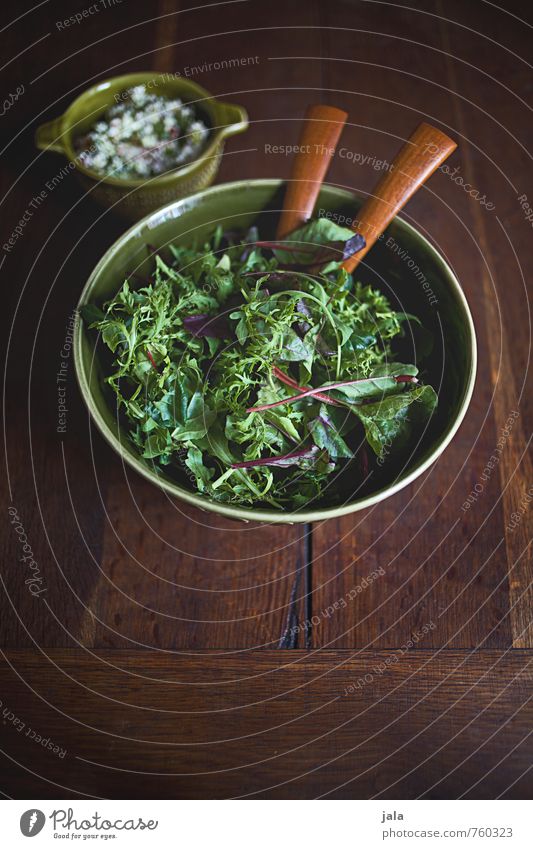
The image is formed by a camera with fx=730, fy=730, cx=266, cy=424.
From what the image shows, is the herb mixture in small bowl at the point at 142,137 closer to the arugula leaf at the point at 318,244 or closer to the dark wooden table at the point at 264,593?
the dark wooden table at the point at 264,593

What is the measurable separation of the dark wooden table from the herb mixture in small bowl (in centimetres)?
4

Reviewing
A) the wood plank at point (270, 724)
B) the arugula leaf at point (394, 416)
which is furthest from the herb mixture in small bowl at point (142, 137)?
the wood plank at point (270, 724)

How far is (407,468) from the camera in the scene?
515 mm

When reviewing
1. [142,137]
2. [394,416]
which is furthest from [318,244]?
[142,137]

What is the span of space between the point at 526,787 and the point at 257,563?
0.85ft

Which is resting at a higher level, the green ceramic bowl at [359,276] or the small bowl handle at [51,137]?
the small bowl handle at [51,137]

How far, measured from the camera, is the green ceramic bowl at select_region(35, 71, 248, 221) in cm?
66

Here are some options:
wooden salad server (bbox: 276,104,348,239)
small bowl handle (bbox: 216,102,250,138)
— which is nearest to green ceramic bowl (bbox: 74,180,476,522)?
wooden salad server (bbox: 276,104,348,239)

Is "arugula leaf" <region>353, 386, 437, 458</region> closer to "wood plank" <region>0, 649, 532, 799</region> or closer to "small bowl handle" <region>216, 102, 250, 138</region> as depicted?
"wood plank" <region>0, 649, 532, 799</region>

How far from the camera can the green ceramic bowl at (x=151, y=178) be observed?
66cm

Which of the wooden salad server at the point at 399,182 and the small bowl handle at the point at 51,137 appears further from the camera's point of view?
the small bowl handle at the point at 51,137

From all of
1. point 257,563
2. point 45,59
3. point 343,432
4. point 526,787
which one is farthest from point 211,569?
point 45,59

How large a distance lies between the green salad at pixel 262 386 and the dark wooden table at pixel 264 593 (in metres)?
0.08
